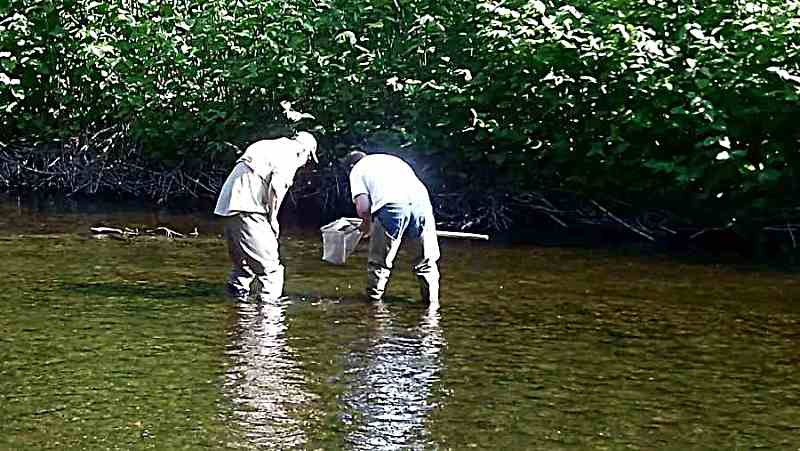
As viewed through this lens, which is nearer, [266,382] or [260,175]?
[266,382]

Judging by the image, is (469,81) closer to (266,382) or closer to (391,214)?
(391,214)

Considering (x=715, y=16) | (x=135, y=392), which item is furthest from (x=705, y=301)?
(x=135, y=392)

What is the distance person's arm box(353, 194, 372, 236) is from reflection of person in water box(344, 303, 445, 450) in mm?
903

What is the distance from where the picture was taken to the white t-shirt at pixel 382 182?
37.7 feet

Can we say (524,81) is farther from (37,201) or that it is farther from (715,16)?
(37,201)

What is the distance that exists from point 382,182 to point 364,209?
0.30 meters

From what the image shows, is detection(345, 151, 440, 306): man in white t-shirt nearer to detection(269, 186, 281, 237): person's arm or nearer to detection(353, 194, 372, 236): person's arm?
detection(353, 194, 372, 236): person's arm

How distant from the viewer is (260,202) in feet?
38.8

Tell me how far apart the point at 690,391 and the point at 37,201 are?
1470cm

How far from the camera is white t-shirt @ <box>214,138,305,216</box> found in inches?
460

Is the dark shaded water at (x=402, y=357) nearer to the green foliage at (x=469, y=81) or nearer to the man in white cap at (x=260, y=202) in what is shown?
the man in white cap at (x=260, y=202)

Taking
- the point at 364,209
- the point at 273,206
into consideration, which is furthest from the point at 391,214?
the point at 273,206

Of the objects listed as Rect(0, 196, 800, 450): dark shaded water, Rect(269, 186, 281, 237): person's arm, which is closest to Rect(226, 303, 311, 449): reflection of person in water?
Rect(0, 196, 800, 450): dark shaded water

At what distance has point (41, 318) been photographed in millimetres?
10812
